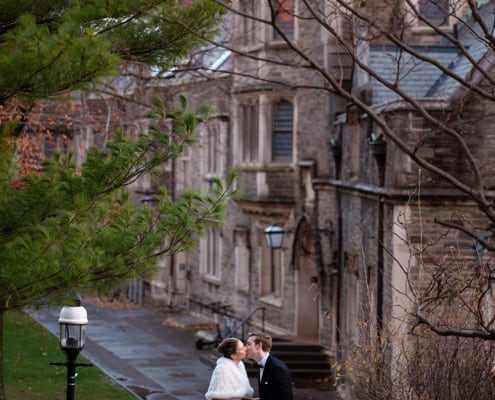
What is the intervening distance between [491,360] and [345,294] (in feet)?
44.9

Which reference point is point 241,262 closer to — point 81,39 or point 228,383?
point 81,39

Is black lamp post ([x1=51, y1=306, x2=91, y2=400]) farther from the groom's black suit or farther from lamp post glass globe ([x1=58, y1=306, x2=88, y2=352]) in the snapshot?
the groom's black suit

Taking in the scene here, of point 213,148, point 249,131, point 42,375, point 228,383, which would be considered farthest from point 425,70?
point 213,148

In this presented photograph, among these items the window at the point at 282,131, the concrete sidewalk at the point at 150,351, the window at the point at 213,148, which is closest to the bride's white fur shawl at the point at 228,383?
the concrete sidewalk at the point at 150,351

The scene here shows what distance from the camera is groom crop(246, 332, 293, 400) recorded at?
11.6 metres

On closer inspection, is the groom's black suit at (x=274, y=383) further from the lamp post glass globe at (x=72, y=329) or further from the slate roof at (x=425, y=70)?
the slate roof at (x=425, y=70)

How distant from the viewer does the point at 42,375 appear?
22.7 metres

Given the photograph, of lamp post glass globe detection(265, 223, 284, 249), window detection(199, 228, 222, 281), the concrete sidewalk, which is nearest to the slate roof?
lamp post glass globe detection(265, 223, 284, 249)

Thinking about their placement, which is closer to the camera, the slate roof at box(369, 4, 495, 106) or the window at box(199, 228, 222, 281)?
the slate roof at box(369, 4, 495, 106)

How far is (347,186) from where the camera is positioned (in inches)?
966

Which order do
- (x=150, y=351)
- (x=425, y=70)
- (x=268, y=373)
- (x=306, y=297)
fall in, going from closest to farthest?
(x=268, y=373) < (x=425, y=70) < (x=306, y=297) < (x=150, y=351)

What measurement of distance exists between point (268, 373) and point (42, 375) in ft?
39.1

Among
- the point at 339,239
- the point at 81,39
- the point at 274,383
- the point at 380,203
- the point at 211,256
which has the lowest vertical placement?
the point at 211,256

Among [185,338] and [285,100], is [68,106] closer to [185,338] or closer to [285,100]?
[285,100]
